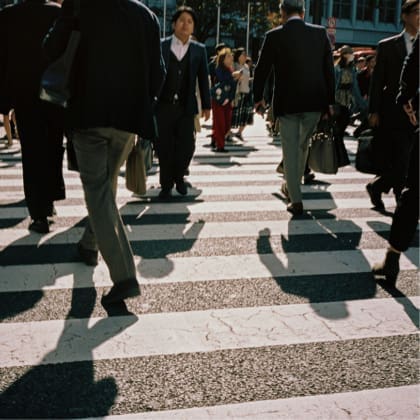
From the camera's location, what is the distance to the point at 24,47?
17.7ft

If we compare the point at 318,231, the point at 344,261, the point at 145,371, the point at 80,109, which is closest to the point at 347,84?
the point at 318,231

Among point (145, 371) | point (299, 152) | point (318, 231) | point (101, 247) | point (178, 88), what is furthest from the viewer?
point (178, 88)

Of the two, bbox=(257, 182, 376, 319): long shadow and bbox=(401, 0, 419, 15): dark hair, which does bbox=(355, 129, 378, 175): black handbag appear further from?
bbox=(401, 0, 419, 15): dark hair

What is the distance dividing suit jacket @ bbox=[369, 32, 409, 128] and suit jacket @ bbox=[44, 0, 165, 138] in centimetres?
295

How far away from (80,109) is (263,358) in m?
1.71

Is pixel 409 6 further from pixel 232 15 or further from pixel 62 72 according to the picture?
pixel 232 15

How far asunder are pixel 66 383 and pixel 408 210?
235 centimetres

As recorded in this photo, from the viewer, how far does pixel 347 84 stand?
14.0 meters

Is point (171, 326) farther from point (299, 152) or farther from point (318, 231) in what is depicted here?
point (299, 152)

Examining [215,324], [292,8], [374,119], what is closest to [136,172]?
[215,324]

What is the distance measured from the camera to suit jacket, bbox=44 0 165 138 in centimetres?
374

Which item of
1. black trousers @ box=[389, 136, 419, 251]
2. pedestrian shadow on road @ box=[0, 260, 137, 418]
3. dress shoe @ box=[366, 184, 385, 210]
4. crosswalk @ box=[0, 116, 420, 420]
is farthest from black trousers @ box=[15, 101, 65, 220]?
dress shoe @ box=[366, 184, 385, 210]

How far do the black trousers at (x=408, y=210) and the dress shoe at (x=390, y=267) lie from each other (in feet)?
0.27

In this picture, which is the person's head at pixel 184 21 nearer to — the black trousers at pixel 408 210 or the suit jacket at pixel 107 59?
the suit jacket at pixel 107 59
